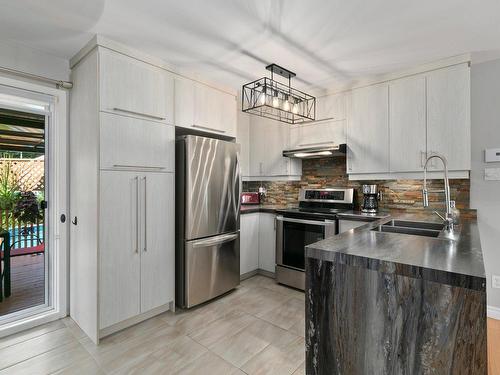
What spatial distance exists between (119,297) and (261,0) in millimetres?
2418

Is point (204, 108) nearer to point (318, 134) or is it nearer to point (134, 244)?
point (318, 134)

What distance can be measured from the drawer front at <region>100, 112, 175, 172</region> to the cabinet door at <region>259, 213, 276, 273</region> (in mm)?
1435

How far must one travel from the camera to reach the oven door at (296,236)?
2927 millimetres

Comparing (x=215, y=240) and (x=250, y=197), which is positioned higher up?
(x=250, y=197)

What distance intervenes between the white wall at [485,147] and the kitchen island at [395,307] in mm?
1482

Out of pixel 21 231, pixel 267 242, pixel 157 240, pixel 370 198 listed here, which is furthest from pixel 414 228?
pixel 21 231

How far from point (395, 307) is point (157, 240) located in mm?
1989

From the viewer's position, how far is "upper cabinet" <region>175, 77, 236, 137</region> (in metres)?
2.67

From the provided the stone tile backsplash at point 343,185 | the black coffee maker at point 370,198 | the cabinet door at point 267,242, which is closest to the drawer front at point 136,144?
the cabinet door at point 267,242

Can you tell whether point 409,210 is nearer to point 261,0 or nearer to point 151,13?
point 261,0

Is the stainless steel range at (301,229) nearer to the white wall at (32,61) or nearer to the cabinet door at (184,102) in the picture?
the cabinet door at (184,102)

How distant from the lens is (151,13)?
5.98ft

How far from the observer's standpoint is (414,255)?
46.0 inches

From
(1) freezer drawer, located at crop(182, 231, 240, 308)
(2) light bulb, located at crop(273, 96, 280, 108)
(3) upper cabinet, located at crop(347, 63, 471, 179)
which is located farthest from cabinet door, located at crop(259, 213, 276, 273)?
(2) light bulb, located at crop(273, 96, 280, 108)
